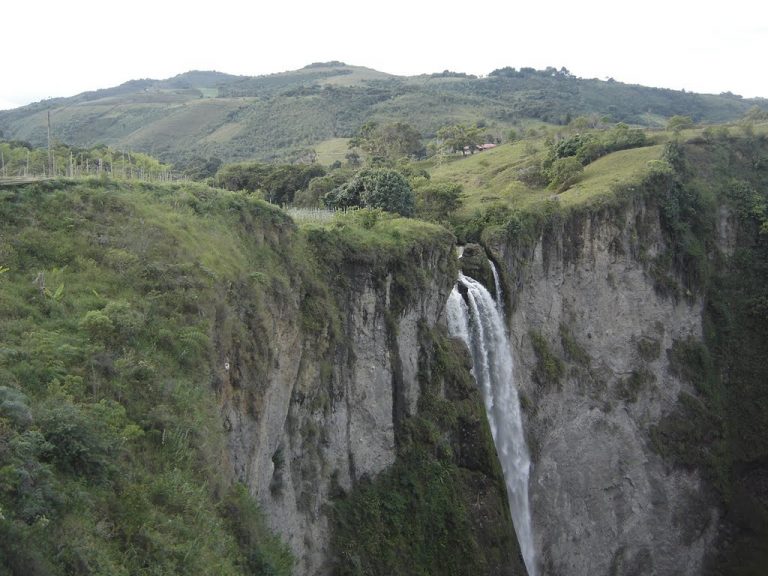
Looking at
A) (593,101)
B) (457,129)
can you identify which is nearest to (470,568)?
(457,129)

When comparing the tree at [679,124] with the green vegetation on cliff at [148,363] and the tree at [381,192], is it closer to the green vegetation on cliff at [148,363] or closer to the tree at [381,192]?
the tree at [381,192]

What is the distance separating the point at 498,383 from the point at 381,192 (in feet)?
37.6

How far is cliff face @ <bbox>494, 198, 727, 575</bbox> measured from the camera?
33.5 meters

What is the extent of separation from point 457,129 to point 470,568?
173 feet

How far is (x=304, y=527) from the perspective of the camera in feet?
70.4

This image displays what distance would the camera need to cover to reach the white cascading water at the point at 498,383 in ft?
99.3

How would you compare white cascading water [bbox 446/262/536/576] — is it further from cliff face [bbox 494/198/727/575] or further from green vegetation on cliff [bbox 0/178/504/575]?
green vegetation on cliff [bbox 0/178/504/575]

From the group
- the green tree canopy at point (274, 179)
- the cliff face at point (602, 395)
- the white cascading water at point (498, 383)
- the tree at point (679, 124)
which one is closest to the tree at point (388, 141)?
the green tree canopy at point (274, 179)

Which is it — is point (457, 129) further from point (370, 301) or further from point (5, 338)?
point (5, 338)

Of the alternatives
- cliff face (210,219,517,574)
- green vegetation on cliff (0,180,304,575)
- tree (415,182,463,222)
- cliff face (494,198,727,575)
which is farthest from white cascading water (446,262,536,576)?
green vegetation on cliff (0,180,304,575)

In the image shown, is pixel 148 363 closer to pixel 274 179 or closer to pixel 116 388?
pixel 116 388

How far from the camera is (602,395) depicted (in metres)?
36.9

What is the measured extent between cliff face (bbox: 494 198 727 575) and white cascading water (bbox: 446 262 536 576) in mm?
1409

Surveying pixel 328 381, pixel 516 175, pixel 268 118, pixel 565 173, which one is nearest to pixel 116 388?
pixel 328 381
